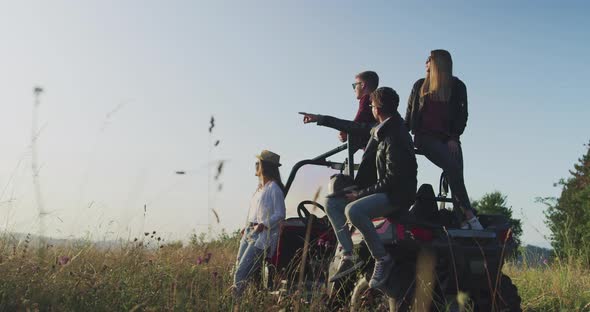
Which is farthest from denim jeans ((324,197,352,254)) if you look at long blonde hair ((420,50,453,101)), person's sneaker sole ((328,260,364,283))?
long blonde hair ((420,50,453,101))

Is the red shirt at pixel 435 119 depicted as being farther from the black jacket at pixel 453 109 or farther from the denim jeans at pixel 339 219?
the denim jeans at pixel 339 219

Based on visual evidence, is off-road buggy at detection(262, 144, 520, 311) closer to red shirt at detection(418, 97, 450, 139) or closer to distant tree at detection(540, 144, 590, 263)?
red shirt at detection(418, 97, 450, 139)

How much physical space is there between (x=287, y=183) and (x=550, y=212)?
3167 cm

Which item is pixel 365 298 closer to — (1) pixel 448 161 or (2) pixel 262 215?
(1) pixel 448 161

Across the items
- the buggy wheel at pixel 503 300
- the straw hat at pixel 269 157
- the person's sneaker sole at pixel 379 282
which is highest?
the straw hat at pixel 269 157

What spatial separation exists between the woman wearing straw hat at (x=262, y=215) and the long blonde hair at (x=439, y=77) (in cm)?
182

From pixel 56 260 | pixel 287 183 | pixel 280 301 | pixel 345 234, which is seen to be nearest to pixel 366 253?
pixel 345 234

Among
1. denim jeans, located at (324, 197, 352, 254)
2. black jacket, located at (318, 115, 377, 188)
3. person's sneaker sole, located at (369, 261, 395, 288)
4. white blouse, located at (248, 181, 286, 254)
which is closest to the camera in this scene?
person's sneaker sole, located at (369, 261, 395, 288)

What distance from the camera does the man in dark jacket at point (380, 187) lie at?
485 centimetres

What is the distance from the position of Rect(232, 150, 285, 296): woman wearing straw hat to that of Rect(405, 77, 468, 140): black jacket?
1.55 meters

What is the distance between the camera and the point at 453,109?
5.94 meters

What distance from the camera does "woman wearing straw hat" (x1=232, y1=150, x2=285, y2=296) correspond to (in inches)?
250

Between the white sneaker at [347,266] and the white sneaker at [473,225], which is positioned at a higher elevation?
the white sneaker at [473,225]

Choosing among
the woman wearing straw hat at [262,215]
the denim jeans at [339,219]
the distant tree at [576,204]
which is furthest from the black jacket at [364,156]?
the distant tree at [576,204]
